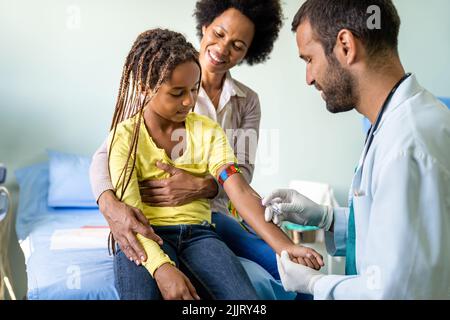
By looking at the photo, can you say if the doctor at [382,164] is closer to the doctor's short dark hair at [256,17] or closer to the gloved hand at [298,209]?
the gloved hand at [298,209]

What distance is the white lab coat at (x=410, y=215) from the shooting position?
1.00m

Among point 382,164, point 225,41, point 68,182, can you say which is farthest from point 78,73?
point 382,164

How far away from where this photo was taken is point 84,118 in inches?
67.2

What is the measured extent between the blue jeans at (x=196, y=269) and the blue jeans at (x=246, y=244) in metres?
0.13

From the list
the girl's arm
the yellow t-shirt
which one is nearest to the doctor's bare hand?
the yellow t-shirt

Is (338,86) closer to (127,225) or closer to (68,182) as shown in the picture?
(127,225)

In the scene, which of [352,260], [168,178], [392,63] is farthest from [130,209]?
[392,63]

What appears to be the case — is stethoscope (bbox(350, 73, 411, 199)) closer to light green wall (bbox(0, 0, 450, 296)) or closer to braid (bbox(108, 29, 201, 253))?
braid (bbox(108, 29, 201, 253))

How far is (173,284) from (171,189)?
0.79 feet

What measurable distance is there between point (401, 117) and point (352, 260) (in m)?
0.34

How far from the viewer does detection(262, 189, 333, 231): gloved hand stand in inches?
54.4

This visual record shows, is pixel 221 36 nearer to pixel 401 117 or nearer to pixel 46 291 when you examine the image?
pixel 401 117

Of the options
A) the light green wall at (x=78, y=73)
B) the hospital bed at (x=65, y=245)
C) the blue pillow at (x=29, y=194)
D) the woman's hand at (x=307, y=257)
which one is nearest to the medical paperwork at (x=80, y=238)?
the hospital bed at (x=65, y=245)

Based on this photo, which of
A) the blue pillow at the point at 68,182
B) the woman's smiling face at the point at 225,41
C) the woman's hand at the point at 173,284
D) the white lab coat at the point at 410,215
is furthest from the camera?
the blue pillow at the point at 68,182
